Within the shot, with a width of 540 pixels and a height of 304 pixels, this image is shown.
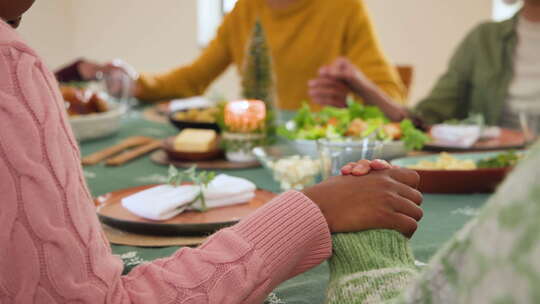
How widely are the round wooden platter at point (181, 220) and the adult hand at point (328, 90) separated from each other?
955 mm

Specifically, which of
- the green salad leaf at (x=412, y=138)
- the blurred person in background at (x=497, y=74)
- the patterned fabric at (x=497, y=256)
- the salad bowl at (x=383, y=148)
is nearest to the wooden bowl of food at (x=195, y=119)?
the salad bowl at (x=383, y=148)

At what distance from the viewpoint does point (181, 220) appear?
0.87 metres

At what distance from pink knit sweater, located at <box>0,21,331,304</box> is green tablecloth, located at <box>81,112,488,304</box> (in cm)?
12

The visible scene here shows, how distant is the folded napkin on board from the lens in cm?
86

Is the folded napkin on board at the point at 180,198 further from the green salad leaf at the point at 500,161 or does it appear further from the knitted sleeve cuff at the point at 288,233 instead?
the green salad leaf at the point at 500,161

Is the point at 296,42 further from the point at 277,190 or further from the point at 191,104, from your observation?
the point at 277,190

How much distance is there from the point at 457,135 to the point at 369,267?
0.95 m

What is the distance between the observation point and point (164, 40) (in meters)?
5.17

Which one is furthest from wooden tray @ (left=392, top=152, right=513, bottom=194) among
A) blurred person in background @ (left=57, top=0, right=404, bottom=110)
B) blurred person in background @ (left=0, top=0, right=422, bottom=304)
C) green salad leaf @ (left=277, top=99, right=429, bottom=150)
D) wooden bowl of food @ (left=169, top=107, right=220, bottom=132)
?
blurred person in background @ (left=57, top=0, right=404, bottom=110)

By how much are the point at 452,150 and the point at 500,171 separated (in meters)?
0.38

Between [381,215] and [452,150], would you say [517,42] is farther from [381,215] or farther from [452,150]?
[381,215]

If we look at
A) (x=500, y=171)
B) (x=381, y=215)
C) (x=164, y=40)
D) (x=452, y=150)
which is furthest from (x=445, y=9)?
(x=381, y=215)

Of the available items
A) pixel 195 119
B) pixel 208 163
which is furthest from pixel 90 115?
pixel 208 163

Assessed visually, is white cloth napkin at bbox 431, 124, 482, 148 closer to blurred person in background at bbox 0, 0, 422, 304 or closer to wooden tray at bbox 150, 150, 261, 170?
wooden tray at bbox 150, 150, 261, 170
